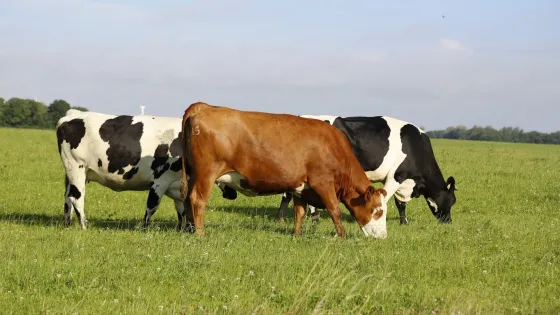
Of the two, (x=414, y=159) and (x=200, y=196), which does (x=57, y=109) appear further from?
(x=200, y=196)

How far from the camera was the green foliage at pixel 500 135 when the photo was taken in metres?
130

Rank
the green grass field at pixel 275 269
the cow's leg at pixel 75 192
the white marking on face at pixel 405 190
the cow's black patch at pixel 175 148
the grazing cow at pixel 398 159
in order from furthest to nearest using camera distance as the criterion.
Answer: the white marking on face at pixel 405 190 → the grazing cow at pixel 398 159 → the cow's black patch at pixel 175 148 → the cow's leg at pixel 75 192 → the green grass field at pixel 275 269

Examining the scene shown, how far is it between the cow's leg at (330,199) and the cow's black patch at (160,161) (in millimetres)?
3199

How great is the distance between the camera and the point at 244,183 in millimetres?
12977

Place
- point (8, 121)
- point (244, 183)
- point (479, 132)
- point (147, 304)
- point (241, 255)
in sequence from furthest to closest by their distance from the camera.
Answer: point (479, 132), point (8, 121), point (244, 183), point (241, 255), point (147, 304)

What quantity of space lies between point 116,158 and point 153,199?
1154mm

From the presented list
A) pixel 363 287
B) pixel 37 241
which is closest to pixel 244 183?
pixel 37 241

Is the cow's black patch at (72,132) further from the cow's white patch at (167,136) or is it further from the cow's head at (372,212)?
the cow's head at (372,212)

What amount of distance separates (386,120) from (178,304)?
35.3 feet

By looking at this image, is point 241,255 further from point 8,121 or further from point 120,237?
point 8,121

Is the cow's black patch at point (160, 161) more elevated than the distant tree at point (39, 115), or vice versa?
the distant tree at point (39, 115)

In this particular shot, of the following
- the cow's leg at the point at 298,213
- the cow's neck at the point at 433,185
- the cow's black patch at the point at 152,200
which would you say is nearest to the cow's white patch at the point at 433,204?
the cow's neck at the point at 433,185

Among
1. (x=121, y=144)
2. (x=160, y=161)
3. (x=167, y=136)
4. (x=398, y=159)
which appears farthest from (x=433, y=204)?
(x=121, y=144)

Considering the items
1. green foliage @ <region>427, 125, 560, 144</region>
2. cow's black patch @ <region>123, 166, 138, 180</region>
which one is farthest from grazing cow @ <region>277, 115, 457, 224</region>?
green foliage @ <region>427, 125, 560, 144</region>
